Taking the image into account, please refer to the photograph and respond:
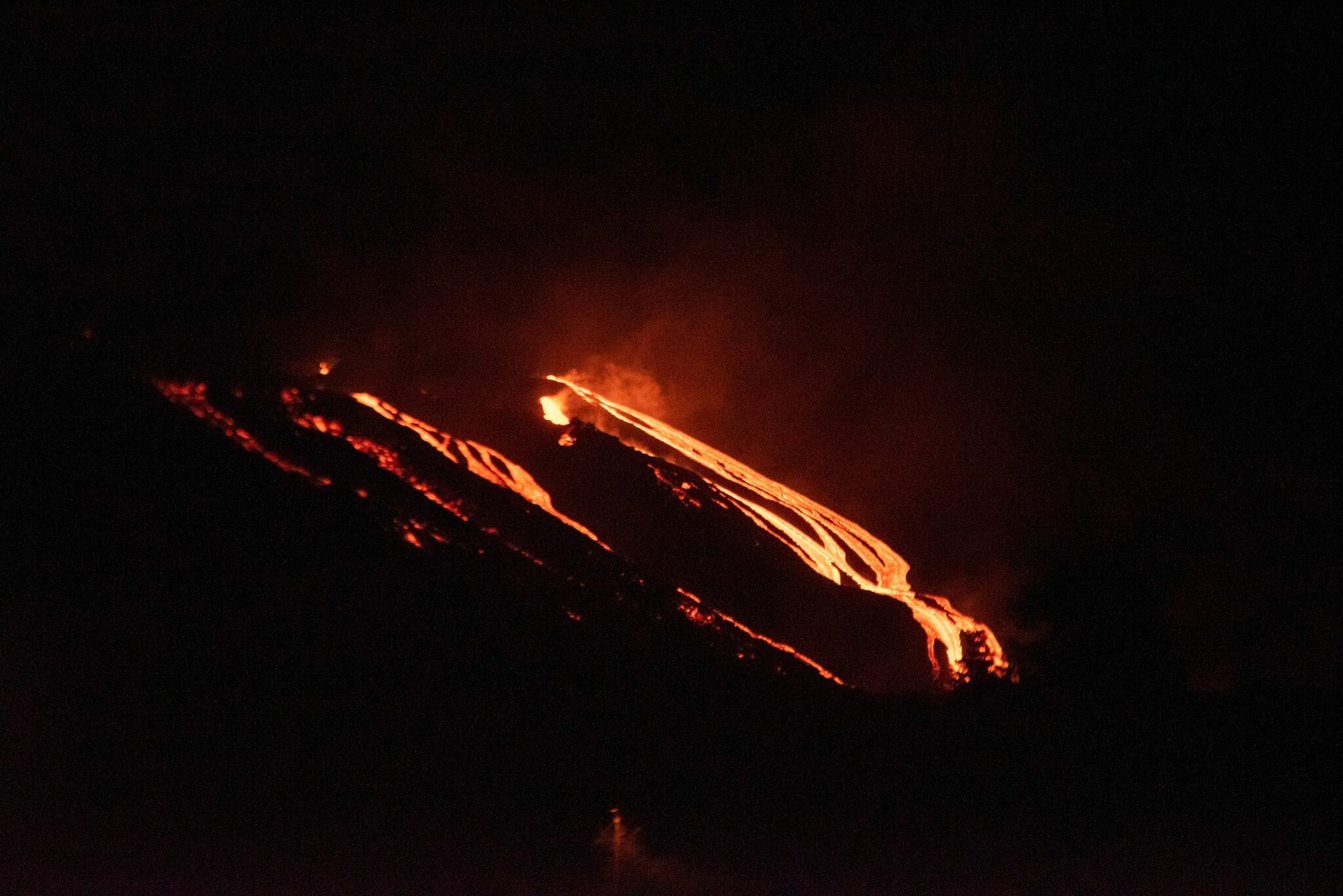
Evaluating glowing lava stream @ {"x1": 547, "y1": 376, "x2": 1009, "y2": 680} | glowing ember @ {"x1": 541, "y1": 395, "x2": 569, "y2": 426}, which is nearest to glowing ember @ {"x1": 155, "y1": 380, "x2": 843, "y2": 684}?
glowing ember @ {"x1": 541, "y1": 395, "x2": 569, "y2": 426}

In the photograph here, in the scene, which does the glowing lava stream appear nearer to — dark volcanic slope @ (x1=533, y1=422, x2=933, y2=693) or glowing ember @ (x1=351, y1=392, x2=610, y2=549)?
dark volcanic slope @ (x1=533, y1=422, x2=933, y2=693)

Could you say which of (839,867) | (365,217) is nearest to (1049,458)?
(839,867)

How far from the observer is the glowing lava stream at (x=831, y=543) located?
4.07 metres

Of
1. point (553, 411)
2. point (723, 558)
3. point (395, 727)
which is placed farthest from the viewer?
point (553, 411)

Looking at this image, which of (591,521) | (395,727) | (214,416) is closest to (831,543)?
(591,521)

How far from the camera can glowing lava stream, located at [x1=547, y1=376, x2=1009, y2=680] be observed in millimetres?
4070

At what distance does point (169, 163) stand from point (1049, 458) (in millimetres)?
3956

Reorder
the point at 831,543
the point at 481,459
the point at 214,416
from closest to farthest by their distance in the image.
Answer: the point at 214,416, the point at 481,459, the point at 831,543

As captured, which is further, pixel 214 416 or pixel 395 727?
pixel 395 727

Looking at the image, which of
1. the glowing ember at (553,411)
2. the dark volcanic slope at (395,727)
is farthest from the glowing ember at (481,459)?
A: the glowing ember at (553,411)

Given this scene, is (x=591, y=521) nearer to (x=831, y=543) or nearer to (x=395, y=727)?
(x=395, y=727)

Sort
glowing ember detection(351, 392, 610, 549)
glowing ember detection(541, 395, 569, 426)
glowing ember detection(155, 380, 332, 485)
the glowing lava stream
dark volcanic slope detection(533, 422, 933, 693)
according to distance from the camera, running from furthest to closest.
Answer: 1. the glowing lava stream
2. glowing ember detection(541, 395, 569, 426)
3. dark volcanic slope detection(533, 422, 933, 693)
4. glowing ember detection(351, 392, 610, 549)
5. glowing ember detection(155, 380, 332, 485)

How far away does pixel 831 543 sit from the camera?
4234 millimetres

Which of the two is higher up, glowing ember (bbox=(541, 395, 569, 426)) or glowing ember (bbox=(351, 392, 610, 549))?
glowing ember (bbox=(541, 395, 569, 426))
